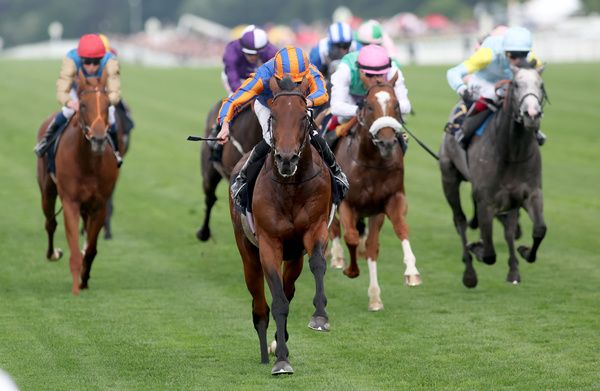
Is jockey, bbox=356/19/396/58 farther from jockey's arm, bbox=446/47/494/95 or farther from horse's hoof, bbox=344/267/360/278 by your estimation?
horse's hoof, bbox=344/267/360/278

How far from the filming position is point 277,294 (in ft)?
30.8

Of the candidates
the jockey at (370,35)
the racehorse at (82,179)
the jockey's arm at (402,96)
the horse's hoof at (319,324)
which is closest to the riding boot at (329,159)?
the horse's hoof at (319,324)

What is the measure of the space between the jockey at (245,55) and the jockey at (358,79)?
2.00 m

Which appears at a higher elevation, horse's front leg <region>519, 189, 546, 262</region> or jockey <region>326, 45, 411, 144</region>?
jockey <region>326, 45, 411, 144</region>

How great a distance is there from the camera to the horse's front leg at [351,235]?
12.4 m

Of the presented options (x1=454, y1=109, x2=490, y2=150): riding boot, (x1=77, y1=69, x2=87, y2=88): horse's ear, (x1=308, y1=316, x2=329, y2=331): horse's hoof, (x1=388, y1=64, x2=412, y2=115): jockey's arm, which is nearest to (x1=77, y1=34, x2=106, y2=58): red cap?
(x1=77, y1=69, x2=87, y2=88): horse's ear

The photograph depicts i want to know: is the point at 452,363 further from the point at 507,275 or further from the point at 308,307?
the point at 507,275

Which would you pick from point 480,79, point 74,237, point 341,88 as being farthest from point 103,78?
point 480,79

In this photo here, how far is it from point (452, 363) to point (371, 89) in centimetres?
292

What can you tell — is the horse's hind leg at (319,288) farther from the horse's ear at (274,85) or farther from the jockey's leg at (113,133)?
the jockey's leg at (113,133)

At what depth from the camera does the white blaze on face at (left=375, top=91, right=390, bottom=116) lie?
459 inches

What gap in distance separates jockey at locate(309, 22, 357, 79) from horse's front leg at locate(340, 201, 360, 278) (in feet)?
10.3

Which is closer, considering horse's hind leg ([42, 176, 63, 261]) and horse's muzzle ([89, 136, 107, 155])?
horse's muzzle ([89, 136, 107, 155])

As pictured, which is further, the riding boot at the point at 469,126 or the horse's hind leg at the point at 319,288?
→ the riding boot at the point at 469,126
